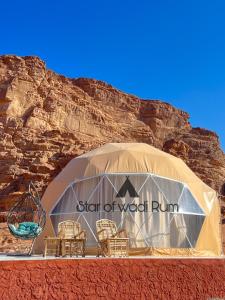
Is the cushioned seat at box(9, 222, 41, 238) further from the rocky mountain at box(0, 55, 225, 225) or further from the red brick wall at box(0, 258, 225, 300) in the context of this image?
the rocky mountain at box(0, 55, 225, 225)

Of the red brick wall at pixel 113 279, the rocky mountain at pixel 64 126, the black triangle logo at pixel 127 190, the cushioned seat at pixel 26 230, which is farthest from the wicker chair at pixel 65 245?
Result: the rocky mountain at pixel 64 126

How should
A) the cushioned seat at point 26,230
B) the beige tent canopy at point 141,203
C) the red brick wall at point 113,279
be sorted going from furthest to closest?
the beige tent canopy at point 141,203
the cushioned seat at point 26,230
the red brick wall at point 113,279

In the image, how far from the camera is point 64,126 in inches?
2793

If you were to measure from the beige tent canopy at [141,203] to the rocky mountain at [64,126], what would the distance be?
25.2 metres

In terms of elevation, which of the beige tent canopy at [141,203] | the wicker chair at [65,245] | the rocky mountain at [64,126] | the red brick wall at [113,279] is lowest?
the red brick wall at [113,279]

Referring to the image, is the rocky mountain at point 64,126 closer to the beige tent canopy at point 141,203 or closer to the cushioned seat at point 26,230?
the beige tent canopy at point 141,203

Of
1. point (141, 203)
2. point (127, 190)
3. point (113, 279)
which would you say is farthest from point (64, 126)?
point (113, 279)

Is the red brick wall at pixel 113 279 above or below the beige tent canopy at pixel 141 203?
below

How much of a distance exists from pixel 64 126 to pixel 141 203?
58997mm

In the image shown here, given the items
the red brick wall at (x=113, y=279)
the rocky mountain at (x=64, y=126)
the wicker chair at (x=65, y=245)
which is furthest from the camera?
the rocky mountain at (x=64, y=126)

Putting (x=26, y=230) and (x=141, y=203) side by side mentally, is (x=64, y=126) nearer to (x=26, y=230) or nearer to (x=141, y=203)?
(x=141, y=203)

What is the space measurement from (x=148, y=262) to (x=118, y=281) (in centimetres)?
Result: 65

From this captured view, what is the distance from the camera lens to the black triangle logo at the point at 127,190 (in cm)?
1302

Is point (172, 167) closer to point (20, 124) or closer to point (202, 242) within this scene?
point (202, 242)
